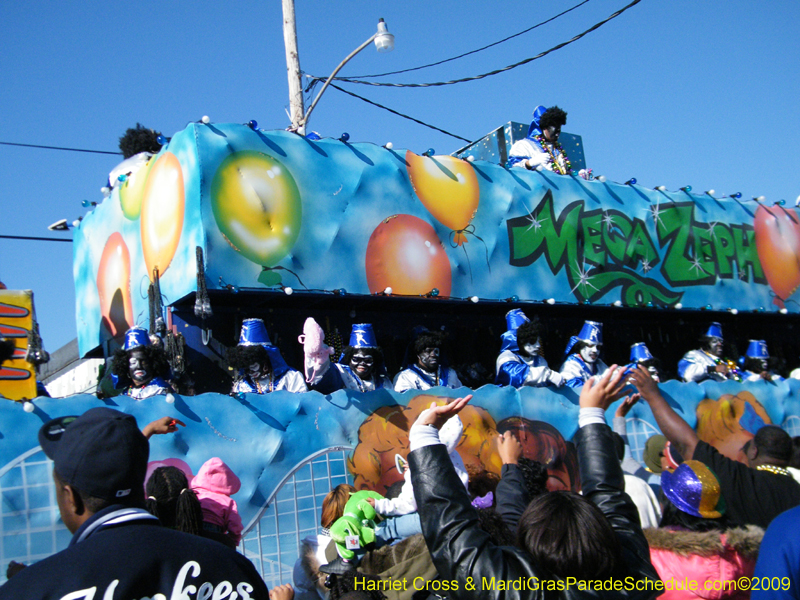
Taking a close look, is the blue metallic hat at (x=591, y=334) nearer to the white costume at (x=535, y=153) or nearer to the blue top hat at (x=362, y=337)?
the white costume at (x=535, y=153)

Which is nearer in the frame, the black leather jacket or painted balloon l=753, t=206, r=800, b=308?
the black leather jacket

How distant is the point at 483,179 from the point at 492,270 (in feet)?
3.43

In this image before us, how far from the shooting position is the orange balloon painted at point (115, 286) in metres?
8.09

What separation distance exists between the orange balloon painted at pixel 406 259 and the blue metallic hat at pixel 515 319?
0.76 meters

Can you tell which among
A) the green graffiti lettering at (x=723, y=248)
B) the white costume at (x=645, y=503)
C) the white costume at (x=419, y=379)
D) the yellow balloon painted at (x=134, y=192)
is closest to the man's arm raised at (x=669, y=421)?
the white costume at (x=645, y=503)

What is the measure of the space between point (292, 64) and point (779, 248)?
Result: 7.44m

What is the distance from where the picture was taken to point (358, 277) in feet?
24.2

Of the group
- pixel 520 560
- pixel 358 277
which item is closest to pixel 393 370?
pixel 358 277

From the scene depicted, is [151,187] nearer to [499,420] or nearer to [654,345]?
[499,420]

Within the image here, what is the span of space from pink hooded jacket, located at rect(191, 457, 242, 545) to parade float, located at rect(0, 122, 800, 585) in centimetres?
78

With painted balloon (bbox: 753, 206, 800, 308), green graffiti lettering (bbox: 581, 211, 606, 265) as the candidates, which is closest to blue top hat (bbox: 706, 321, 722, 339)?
painted balloon (bbox: 753, 206, 800, 308)

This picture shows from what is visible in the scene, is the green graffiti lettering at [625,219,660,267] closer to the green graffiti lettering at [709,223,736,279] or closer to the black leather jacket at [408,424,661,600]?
the green graffiti lettering at [709,223,736,279]

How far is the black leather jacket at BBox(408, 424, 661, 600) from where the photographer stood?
2.01m

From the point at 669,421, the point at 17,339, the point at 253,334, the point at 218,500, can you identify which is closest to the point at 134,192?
the point at 253,334
